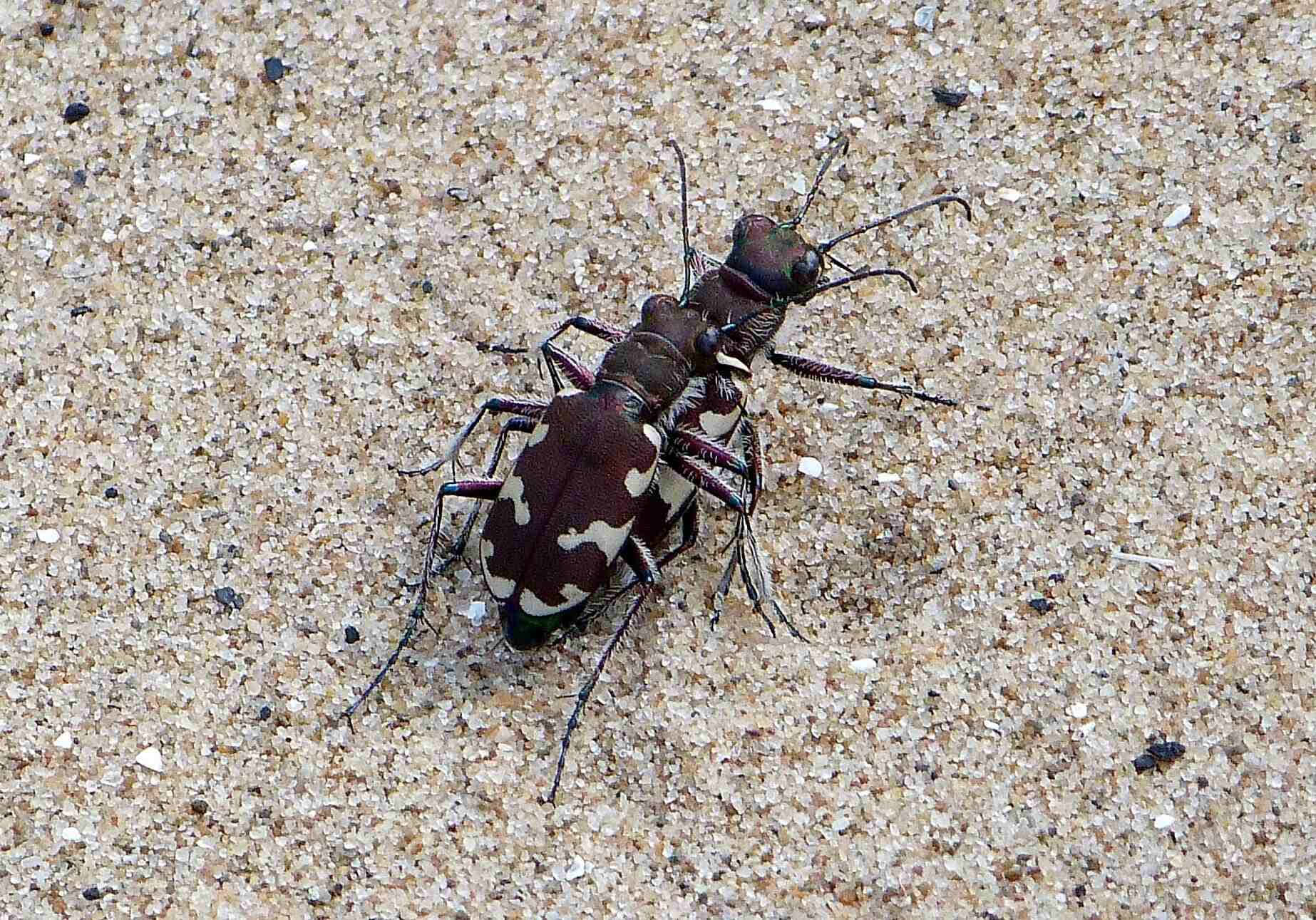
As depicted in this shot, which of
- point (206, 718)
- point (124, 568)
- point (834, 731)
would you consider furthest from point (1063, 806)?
point (124, 568)

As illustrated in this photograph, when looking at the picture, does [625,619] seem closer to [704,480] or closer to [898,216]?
[704,480]

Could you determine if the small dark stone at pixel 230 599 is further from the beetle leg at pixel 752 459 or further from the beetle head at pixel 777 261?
the beetle head at pixel 777 261

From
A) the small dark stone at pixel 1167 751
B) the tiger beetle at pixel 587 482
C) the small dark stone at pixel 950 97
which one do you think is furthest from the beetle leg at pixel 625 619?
the small dark stone at pixel 950 97

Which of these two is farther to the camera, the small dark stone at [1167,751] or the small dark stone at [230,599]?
the small dark stone at [230,599]

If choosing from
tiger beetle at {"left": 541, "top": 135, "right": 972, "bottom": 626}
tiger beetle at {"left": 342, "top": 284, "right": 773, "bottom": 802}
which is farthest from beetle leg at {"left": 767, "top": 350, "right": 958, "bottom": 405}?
tiger beetle at {"left": 342, "top": 284, "right": 773, "bottom": 802}

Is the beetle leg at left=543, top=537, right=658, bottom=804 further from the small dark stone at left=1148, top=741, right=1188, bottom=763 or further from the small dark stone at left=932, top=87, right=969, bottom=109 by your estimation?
the small dark stone at left=932, top=87, right=969, bottom=109
